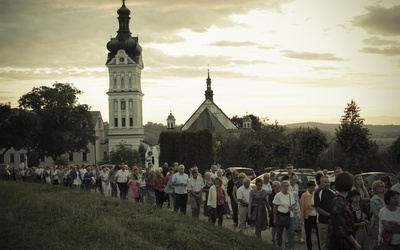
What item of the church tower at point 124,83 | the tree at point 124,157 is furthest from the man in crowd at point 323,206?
the church tower at point 124,83

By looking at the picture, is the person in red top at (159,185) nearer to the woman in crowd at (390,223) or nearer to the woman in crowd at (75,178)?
the woman in crowd at (75,178)

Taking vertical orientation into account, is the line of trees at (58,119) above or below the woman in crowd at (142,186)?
above

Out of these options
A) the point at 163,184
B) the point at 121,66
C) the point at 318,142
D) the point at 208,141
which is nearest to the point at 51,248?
the point at 163,184

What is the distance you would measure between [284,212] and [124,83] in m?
113

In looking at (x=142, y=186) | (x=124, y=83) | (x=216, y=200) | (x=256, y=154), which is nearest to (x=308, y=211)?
(x=216, y=200)

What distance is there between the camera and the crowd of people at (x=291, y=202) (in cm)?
841

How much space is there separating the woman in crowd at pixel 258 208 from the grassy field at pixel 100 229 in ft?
1.54

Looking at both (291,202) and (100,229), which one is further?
(291,202)

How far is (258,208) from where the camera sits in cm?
1513

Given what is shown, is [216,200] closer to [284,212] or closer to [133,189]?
[284,212]

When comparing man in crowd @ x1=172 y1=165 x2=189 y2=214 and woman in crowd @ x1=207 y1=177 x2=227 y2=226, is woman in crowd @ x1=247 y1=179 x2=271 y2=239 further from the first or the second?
man in crowd @ x1=172 y1=165 x2=189 y2=214

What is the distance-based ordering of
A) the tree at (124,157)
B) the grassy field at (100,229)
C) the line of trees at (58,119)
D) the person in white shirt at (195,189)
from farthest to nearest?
the tree at (124,157) → the line of trees at (58,119) → the person in white shirt at (195,189) → the grassy field at (100,229)

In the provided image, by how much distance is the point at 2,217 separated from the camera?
565 inches

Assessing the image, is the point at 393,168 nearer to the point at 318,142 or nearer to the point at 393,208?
the point at 318,142
